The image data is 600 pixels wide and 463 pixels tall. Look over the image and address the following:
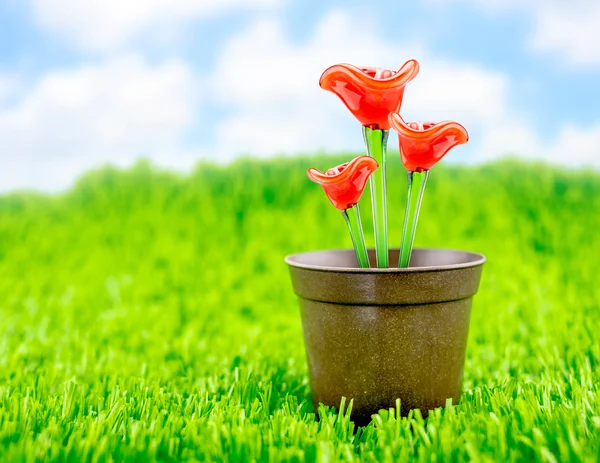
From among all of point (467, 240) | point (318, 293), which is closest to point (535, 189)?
point (467, 240)

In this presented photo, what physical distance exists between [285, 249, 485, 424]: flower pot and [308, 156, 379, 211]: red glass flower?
17 cm

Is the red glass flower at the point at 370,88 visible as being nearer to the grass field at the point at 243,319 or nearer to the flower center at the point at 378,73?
the flower center at the point at 378,73

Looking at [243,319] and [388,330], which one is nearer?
[388,330]

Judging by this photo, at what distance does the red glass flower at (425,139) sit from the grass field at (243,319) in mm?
605

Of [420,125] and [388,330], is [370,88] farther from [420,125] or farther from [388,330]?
[388,330]

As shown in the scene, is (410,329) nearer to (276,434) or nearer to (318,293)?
(318,293)

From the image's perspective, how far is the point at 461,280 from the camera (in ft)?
4.77

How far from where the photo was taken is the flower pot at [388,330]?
55.2 inches

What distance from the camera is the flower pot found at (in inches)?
55.2

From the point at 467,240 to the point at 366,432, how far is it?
209 centimetres

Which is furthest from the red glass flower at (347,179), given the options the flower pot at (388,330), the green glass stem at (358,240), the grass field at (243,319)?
the grass field at (243,319)

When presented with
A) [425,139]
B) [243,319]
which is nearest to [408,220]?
[425,139]

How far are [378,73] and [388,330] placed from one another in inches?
24.1

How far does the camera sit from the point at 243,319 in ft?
8.63
